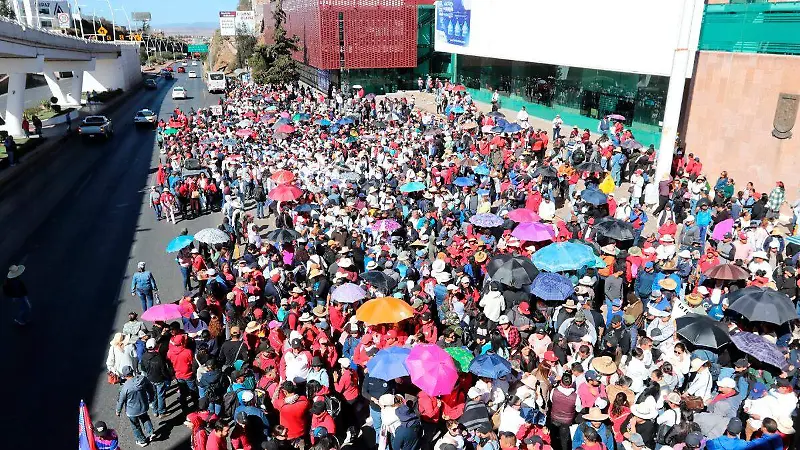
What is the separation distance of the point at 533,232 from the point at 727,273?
11.8 ft

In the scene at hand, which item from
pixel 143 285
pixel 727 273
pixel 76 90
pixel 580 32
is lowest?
pixel 143 285

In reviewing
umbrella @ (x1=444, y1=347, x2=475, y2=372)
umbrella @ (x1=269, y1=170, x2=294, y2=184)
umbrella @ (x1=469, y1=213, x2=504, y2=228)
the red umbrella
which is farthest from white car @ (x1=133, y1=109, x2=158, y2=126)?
umbrella @ (x1=444, y1=347, x2=475, y2=372)

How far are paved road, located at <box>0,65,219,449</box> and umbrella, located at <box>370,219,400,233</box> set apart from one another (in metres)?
5.12

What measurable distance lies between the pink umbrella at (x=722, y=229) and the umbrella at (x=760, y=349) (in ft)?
18.4

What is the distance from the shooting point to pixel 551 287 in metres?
9.64

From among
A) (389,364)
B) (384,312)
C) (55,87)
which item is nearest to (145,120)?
(55,87)

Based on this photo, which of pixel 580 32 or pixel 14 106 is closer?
pixel 580 32

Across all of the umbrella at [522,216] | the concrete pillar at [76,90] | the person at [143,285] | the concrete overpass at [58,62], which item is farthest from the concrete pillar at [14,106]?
the umbrella at [522,216]

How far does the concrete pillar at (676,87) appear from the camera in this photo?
694 inches

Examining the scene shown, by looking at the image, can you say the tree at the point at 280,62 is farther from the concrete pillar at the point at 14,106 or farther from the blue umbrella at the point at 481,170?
the blue umbrella at the point at 481,170

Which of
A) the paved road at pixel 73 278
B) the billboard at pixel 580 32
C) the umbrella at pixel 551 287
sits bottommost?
the paved road at pixel 73 278

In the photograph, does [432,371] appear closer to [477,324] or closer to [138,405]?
[477,324]

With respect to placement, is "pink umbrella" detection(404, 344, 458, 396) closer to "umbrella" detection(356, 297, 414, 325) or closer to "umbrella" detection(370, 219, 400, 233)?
"umbrella" detection(356, 297, 414, 325)

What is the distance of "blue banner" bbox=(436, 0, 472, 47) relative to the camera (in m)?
36.2
